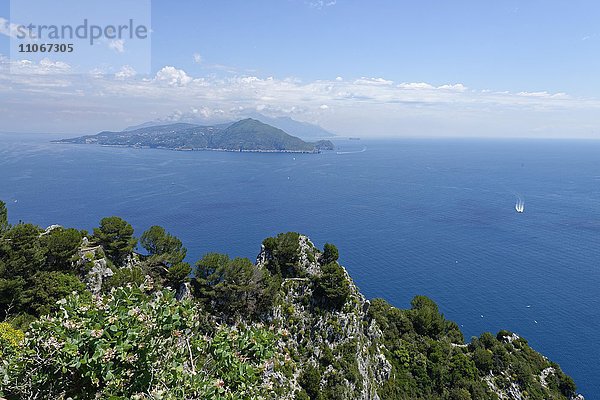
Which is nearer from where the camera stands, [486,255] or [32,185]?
[486,255]

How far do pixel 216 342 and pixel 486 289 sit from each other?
266 ft

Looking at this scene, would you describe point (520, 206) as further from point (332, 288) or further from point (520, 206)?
point (332, 288)

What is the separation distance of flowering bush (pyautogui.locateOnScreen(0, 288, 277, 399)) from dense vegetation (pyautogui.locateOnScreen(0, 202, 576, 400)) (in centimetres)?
6

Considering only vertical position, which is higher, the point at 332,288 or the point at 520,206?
the point at 332,288

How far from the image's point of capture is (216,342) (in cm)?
881

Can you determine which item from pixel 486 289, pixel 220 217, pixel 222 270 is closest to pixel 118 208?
pixel 220 217

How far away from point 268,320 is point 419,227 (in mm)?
87786

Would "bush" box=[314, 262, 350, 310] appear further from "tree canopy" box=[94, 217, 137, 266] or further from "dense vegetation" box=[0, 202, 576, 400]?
"tree canopy" box=[94, 217, 137, 266]

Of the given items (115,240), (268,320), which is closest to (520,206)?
(268,320)

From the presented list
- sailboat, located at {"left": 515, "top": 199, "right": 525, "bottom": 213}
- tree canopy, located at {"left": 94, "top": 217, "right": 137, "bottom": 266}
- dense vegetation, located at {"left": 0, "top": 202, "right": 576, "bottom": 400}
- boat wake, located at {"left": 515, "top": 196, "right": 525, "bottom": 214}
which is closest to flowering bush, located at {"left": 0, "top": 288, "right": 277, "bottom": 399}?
dense vegetation, located at {"left": 0, "top": 202, "right": 576, "bottom": 400}

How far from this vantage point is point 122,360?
7.19 meters

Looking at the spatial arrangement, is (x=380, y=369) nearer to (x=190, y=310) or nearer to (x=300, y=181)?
(x=190, y=310)

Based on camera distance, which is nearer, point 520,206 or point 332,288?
point 332,288

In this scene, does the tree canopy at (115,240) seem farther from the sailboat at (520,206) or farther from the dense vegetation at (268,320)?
the sailboat at (520,206)
